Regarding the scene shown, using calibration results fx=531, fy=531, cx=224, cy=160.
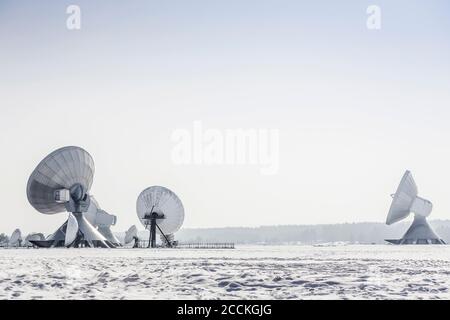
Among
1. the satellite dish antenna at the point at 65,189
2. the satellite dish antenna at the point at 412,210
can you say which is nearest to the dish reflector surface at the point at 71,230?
the satellite dish antenna at the point at 65,189

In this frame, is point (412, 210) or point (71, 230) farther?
point (412, 210)

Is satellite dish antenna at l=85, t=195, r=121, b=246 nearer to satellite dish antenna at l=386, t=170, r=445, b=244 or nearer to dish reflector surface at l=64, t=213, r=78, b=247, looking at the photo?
dish reflector surface at l=64, t=213, r=78, b=247

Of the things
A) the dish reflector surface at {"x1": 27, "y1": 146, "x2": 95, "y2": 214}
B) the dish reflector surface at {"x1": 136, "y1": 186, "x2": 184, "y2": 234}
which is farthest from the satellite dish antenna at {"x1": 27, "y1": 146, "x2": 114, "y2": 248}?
the dish reflector surface at {"x1": 136, "y1": 186, "x2": 184, "y2": 234}

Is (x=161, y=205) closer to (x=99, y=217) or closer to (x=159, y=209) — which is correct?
(x=159, y=209)

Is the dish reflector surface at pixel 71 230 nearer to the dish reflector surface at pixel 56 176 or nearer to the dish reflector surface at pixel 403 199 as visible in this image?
the dish reflector surface at pixel 56 176

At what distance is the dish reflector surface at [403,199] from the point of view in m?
94.9

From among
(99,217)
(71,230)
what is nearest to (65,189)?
(71,230)

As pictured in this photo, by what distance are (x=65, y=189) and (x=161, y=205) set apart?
2269 cm

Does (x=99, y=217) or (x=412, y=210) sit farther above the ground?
(x=412, y=210)

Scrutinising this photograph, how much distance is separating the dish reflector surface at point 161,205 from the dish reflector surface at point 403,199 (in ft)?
125

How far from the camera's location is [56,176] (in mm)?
75000
